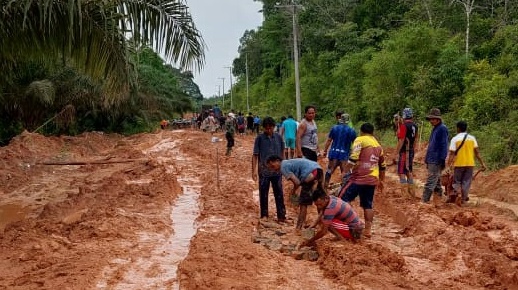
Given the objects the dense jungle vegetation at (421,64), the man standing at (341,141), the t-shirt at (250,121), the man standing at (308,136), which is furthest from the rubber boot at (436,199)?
the t-shirt at (250,121)

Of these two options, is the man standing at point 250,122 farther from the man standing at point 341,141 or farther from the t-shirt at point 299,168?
the t-shirt at point 299,168

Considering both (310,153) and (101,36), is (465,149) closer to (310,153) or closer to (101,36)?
(310,153)

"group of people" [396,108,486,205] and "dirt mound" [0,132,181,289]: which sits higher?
"group of people" [396,108,486,205]

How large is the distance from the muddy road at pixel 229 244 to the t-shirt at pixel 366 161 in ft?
2.87

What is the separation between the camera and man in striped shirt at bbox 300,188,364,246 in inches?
254

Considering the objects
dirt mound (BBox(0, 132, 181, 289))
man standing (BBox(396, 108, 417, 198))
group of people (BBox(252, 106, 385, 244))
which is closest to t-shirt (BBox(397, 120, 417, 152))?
man standing (BBox(396, 108, 417, 198))

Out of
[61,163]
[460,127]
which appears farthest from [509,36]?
[61,163]

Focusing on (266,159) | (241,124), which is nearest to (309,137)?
(266,159)

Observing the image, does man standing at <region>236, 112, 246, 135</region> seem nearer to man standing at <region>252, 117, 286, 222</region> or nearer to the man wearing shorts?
man standing at <region>252, 117, 286, 222</region>

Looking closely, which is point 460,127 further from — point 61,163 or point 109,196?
point 61,163

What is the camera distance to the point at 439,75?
66.5 ft

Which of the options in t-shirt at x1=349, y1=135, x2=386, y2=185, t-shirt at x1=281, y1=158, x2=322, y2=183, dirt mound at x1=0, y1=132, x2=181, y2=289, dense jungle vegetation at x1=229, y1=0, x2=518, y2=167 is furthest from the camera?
dense jungle vegetation at x1=229, y1=0, x2=518, y2=167

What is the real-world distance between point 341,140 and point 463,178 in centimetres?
225

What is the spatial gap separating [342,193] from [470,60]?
1466 centimetres
